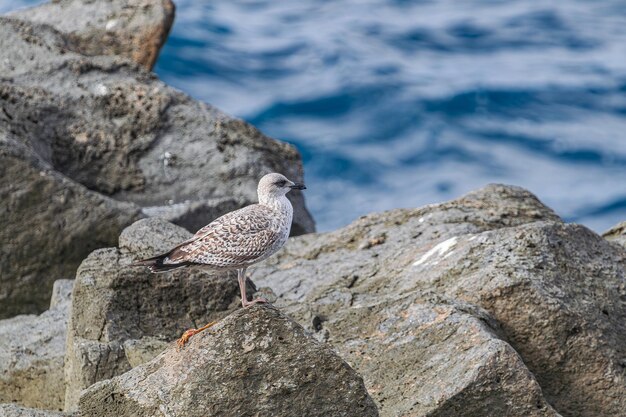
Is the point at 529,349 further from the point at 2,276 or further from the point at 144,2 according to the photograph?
the point at 144,2

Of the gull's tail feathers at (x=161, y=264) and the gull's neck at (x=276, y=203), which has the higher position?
the gull's neck at (x=276, y=203)

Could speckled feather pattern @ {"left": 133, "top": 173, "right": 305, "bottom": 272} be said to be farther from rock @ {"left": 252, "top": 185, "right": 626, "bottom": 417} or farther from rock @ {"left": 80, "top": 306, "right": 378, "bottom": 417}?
rock @ {"left": 252, "top": 185, "right": 626, "bottom": 417}

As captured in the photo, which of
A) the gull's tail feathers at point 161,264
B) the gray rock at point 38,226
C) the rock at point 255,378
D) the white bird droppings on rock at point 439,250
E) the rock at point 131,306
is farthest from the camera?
the gray rock at point 38,226

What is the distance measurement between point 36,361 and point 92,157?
340 centimetres

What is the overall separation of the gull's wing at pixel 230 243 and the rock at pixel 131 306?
1.11 m

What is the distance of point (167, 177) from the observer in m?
12.2

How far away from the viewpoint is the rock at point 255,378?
21.0 ft

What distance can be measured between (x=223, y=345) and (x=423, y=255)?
112 inches

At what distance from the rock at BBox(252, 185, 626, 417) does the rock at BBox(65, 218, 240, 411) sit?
569 mm

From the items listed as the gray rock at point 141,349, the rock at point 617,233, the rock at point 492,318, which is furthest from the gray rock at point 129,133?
the gray rock at point 141,349

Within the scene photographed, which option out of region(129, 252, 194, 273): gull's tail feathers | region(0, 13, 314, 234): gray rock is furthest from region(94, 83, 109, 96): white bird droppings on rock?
region(129, 252, 194, 273): gull's tail feathers

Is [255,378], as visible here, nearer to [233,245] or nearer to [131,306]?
[233,245]

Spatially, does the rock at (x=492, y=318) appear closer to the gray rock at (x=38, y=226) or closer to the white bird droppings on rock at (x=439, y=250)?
the white bird droppings on rock at (x=439, y=250)

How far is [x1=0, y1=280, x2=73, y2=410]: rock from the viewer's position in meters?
8.92
